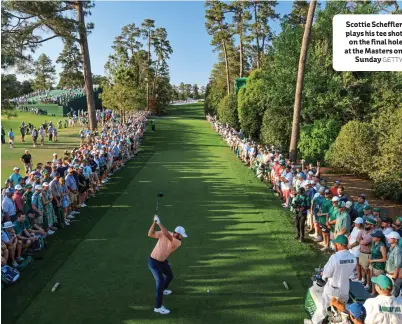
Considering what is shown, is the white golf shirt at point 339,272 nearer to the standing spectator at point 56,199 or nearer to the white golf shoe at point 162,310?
the white golf shoe at point 162,310

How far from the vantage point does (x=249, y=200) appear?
14906 mm

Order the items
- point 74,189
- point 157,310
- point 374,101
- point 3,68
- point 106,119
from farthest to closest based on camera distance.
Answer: point 106,119
point 374,101
point 74,189
point 3,68
point 157,310

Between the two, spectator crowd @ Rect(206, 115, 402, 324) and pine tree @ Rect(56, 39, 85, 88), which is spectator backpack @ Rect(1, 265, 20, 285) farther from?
pine tree @ Rect(56, 39, 85, 88)

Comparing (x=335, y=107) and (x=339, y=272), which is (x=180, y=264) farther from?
(x=335, y=107)

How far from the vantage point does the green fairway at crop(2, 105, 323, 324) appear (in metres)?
7.20

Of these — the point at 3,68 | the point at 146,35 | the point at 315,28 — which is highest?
the point at 146,35

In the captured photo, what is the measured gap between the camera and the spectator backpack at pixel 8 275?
807cm

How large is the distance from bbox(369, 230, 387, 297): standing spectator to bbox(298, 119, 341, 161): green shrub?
14.2 metres

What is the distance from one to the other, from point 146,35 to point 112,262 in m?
54.2

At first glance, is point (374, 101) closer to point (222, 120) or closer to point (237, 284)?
point (237, 284)

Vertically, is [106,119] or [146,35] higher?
[146,35]

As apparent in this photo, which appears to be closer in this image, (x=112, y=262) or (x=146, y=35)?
(x=112, y=262)

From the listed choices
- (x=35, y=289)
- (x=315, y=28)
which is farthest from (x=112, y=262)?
(x=315, y=28)

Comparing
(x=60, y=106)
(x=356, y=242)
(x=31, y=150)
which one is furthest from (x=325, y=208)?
(x=60, y=106)
